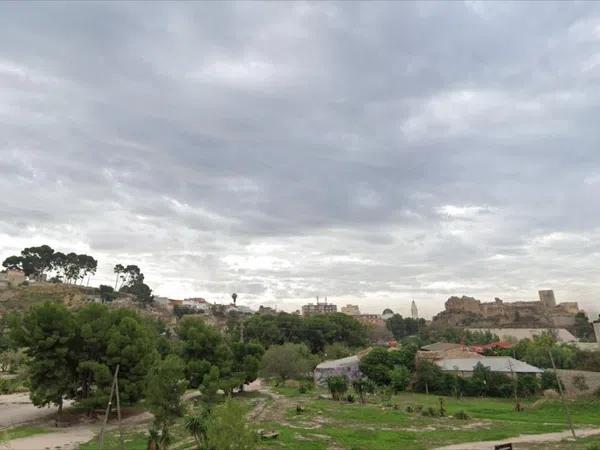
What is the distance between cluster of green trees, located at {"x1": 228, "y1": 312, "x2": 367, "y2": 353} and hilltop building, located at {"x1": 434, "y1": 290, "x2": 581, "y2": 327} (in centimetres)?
8049

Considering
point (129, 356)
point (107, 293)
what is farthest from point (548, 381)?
point (107, 293)

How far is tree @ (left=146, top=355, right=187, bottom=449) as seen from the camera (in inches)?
883

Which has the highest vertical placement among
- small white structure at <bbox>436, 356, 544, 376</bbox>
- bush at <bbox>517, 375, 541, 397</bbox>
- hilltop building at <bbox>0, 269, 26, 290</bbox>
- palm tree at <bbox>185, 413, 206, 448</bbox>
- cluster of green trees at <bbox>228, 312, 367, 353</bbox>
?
hilltop building at <bbox>0, 269, 26, 290</bbox>

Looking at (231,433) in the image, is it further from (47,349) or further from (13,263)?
(13,263)

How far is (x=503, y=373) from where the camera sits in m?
44.2

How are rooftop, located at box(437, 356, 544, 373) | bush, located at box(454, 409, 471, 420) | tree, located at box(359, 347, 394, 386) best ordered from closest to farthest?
bush, located at box(454, 409, 471, 420)
rooftop, located at box(437, 356, 544, 373)
tree, located at box(359, 347, 394, 386)

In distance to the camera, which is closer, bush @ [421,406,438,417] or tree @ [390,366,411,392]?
bush @ [421,406,438,417]

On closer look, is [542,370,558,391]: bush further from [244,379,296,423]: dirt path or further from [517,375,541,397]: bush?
[244,379,296,423]: dirt path

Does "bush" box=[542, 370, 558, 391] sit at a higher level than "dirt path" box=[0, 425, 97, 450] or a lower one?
higher

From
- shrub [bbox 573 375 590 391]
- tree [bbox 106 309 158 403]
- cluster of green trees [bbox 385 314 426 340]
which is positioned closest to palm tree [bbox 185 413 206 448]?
tree [bbox 106 309 158 403]

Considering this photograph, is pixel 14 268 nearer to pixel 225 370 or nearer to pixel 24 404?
pixel 24 404

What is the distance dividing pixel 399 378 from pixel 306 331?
107 feet

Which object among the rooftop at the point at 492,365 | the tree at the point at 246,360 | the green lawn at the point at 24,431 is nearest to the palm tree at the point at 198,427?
the green lawn at the point at 24,431

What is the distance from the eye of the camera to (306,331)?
79688mm
